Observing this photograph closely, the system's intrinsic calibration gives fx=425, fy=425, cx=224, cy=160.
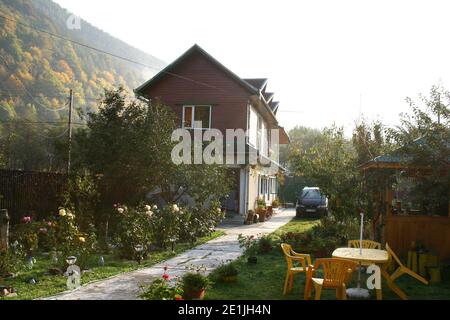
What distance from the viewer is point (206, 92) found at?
2295 cm

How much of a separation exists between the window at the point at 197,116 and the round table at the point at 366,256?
1550 centimetres

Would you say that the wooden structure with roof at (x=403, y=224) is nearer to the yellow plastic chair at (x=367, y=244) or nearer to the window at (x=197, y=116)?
the yellow plastic chair at (x=367, y=244)

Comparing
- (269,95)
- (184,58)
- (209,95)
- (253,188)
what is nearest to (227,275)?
(253,188)

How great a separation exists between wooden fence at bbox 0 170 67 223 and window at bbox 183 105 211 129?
10.5 meters

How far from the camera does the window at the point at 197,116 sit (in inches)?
894

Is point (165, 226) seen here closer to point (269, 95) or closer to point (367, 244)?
point (367, 244)

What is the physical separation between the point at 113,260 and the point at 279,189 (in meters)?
29.5

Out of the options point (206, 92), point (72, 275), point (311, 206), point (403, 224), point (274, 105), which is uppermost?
point (274, 105)

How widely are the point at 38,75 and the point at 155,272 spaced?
34396 millimetres

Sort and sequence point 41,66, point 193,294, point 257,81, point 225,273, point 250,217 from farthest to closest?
point 41,66 → point 257,81 → point 250,217 → point 225,273 → point 193,294

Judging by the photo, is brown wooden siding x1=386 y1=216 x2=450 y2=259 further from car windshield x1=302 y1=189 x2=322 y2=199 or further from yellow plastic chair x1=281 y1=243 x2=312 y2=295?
car windshield x1=302 y1=189 x2=322 y2=199

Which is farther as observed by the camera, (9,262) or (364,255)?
(9,262)

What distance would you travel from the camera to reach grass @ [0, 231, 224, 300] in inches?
281

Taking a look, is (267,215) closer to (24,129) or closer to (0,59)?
(0,59)
